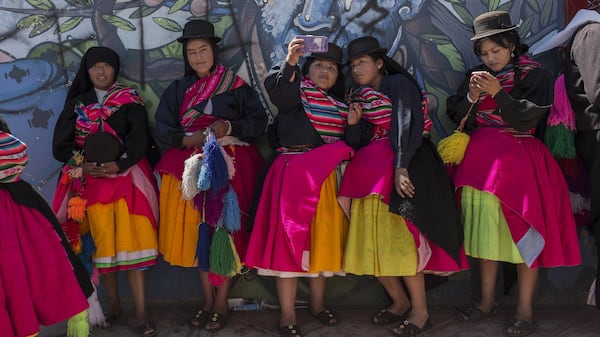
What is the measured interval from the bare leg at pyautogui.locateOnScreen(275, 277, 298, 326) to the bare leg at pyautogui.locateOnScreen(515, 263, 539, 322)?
1.41 m

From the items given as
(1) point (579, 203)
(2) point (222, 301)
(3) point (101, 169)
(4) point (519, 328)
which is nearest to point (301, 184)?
(2) point (222, 301)

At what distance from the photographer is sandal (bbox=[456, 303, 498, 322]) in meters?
Result: 3.73

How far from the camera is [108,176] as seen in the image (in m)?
3.57

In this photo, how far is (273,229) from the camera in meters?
3.36

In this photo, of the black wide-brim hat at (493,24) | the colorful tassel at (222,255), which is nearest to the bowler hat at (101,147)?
the colorful tassel at (222,255)

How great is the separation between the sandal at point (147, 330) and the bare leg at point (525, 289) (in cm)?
231

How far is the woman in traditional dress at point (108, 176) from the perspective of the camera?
11.6ft

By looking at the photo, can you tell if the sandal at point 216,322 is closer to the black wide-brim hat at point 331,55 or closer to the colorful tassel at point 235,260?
the colorful tassel at point 235,260

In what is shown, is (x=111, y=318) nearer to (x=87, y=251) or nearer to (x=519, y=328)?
(x=87, y=251)

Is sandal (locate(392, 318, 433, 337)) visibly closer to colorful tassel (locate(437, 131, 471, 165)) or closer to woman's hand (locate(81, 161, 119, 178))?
colorful tassel (locate(437, 131, 471, 165))

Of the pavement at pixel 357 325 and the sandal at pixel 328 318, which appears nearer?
the pavement at pixel 357 325

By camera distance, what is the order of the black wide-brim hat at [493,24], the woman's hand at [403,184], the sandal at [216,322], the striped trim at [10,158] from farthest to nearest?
the sandal at [216,322] < the black wide-brim hat at [493,24] < the woman's hand at [403,184] < the striped trim at [10,158]

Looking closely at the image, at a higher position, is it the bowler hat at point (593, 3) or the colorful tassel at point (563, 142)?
the bowler hat at point (593, 3)

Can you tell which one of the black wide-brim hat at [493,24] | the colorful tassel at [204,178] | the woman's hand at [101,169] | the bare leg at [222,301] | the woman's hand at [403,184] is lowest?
the bare leg at [222,301]
